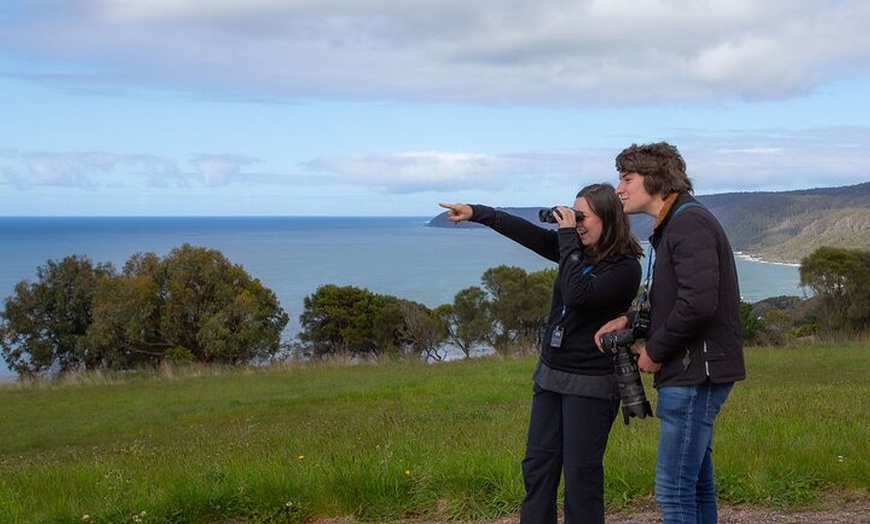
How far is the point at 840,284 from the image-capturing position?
3659 centimetres

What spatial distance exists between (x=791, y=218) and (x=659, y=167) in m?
128

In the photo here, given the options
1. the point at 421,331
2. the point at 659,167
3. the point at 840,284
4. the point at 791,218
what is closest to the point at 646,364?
the point at 659,167

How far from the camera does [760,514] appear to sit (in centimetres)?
528

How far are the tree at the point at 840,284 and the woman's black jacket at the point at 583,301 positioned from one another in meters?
33.9

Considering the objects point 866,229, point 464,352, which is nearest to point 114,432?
point 464,352

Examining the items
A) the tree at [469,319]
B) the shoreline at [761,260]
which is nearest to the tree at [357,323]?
the tree at [469,319]

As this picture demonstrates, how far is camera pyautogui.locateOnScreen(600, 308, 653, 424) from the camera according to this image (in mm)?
4004

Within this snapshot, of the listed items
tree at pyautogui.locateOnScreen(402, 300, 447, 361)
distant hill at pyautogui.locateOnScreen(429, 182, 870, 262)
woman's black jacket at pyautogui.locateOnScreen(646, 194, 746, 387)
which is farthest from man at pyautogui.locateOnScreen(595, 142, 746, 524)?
distant hill at pyautogui.locateOnScreen(429, 182, 870, 262)

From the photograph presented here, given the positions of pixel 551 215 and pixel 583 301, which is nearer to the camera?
pixel 583 301

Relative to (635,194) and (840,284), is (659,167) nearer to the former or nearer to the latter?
(635,194)

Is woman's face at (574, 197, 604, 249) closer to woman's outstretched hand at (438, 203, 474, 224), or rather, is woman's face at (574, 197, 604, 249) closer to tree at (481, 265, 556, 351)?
woman's outstretched hand at (438, 203, 474, 224)

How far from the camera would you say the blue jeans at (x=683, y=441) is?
153 inches

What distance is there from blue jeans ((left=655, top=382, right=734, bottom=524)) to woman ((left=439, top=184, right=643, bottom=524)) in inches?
13.5

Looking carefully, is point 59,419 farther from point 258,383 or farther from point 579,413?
point 579,413
